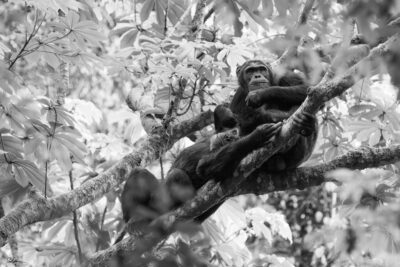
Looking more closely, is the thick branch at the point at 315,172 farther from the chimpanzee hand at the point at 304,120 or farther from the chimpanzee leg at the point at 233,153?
the chimpanzee hand at the point at 304,120

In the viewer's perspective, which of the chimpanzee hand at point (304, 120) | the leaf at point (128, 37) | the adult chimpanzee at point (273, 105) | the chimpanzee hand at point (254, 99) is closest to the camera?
the chimpanzee hand at point (304, 120)

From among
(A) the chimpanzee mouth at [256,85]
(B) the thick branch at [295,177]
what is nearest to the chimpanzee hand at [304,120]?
(B) the thick branch at [295,177]

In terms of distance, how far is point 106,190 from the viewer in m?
5.02

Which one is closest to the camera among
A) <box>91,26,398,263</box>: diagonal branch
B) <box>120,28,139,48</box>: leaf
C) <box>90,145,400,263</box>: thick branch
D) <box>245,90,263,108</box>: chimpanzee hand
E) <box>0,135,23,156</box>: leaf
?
<box>91,26,398,263</box>: diagonal branch

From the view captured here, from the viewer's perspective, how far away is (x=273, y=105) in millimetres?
5559

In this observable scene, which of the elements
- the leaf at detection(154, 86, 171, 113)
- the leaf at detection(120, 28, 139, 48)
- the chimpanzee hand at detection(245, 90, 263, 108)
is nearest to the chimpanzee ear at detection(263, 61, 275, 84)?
the chimpanzee hand at detection(245, 90, 263, 108)

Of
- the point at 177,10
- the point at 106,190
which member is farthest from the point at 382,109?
the point at 106,190

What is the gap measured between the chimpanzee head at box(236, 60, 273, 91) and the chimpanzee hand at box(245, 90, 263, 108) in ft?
1.25

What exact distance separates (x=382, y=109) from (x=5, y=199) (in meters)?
4.02

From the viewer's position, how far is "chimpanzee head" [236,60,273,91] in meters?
5.90

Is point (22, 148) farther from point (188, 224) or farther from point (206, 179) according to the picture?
point (188, 224)

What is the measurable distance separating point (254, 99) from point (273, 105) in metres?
0.24

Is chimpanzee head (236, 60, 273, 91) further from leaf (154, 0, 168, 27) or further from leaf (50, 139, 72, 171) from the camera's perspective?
leaf (50, 139, 72, 171)

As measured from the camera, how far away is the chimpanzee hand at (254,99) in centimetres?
545
